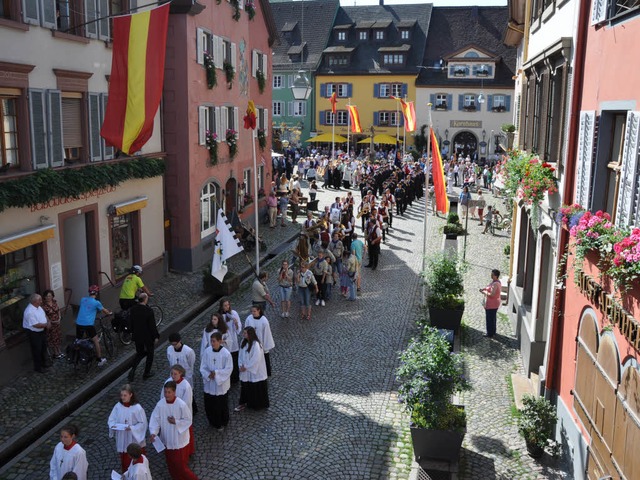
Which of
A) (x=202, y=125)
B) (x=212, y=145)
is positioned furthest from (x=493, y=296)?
(x=212, y=145)

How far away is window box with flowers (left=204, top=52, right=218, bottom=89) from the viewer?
21156mm

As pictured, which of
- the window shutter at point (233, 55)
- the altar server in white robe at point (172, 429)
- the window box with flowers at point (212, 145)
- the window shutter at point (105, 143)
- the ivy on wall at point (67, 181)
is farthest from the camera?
the window shutter at point (233, 55)

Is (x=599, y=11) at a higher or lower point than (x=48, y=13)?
lower

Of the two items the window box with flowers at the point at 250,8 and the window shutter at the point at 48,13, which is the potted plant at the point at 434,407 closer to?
the window shutter at the point at 48,13

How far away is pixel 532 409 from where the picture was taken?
9922mm

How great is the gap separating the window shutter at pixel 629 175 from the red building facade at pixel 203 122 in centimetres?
1056

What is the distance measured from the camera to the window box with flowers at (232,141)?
77.8 feet

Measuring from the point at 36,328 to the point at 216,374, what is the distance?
4.17 metres

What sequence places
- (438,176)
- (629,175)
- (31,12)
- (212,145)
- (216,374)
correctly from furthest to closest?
1. (212,145)
2. (438,176)
3. (31,12)
4. (216,374)
5. (629,175)

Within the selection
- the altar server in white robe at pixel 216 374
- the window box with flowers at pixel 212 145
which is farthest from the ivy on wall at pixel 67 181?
the altar server in white robe at pixel 216 374

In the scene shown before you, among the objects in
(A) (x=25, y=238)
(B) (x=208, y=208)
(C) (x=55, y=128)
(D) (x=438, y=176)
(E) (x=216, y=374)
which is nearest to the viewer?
(E) (x=216, y=374)

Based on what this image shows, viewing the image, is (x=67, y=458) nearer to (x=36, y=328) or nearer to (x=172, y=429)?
(x=172, y=429)

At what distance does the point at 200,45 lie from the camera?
20.6 m

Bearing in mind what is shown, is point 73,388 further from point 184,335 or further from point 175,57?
point 175,57
